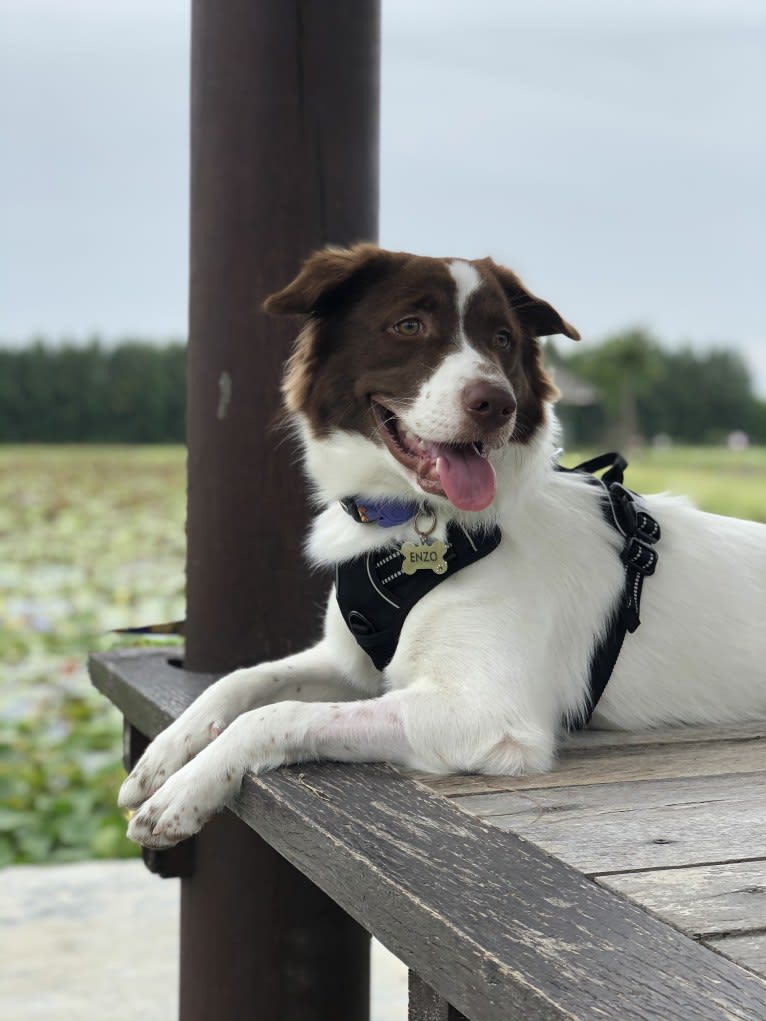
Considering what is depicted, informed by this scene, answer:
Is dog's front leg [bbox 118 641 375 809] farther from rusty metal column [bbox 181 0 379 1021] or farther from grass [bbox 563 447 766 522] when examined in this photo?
grass [bbox 563 447 766 522]

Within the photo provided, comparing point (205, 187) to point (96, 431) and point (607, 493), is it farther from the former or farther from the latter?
point (96, 431)

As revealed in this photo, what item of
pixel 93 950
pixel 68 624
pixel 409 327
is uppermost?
pixel 409 327

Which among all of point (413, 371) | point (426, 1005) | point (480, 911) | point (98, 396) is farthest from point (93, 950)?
point (98, 396)

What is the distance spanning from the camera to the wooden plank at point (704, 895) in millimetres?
1092

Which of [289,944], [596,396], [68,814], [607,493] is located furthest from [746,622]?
[596,396]

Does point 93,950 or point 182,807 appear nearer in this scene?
point 182,807

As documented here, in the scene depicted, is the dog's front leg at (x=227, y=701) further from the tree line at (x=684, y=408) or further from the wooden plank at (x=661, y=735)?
the tree line at (x=684, y=408)

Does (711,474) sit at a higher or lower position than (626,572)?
lower

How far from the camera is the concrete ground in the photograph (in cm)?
330

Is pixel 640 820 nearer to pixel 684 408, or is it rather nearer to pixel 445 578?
pixel 445 578

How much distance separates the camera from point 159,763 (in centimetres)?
175

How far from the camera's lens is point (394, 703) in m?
1.67

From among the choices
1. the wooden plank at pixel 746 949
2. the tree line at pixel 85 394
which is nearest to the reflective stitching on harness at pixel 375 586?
the wooden plank at pixel 746 949

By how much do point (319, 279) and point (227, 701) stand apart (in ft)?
2.24
